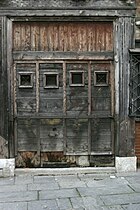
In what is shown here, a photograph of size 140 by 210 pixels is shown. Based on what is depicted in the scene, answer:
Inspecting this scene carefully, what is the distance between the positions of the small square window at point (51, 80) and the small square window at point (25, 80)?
14.2 inches

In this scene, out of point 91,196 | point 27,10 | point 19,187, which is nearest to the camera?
point 91,196

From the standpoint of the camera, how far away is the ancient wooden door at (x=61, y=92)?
7.57 m

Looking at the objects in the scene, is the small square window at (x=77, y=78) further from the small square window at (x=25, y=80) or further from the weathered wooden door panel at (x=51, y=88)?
the small square window at (x=25, y=80)

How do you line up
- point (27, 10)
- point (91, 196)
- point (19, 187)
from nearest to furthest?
point (91, 196)
point (19, 187)
point (27, 10)

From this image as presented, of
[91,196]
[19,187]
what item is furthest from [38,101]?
[91,196]

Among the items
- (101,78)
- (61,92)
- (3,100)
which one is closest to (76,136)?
(61,92)

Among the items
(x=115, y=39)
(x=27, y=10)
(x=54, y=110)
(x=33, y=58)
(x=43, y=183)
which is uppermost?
(x=27, y=10)

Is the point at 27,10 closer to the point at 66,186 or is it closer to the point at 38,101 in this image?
the point at 38,101

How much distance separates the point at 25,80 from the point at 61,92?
36.2 inches

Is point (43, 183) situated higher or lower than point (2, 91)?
lower

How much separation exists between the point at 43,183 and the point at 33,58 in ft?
9.56

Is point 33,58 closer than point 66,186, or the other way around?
point 66,186

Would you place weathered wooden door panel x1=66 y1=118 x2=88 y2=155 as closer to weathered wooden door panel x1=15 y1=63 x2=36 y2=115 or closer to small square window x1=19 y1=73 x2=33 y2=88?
weathered wooden door panel x1=15 y1=63 x2=36 y2=115

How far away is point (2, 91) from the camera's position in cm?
746
